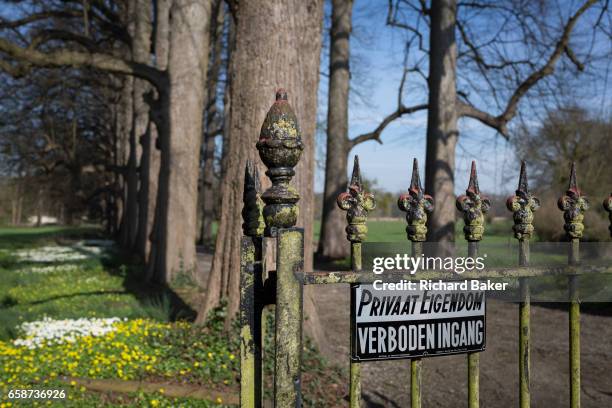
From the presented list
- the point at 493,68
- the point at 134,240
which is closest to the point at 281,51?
the point at 493,68

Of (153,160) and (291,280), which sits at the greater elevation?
(153,160)

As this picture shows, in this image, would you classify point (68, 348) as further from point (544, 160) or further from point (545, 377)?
point (544, 160)

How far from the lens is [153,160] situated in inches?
536

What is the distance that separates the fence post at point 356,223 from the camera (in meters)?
2.25

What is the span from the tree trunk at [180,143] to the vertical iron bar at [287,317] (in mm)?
8712

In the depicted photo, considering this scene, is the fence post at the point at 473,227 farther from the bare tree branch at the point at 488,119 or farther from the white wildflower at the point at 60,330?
the bare tree branch at the point at 488,119

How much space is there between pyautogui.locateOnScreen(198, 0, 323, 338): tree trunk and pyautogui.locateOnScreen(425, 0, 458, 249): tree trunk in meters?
5.29

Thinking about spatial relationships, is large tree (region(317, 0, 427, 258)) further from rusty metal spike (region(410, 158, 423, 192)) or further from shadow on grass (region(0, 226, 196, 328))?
rusty metal spike (region(410, 158, 423, 192))

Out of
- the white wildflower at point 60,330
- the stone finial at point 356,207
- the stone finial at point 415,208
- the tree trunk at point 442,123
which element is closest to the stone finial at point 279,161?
the stone finial at point 356,207

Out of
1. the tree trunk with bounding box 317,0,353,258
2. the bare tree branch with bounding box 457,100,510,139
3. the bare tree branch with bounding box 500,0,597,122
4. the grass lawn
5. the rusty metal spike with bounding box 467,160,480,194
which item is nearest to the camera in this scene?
the rusty metal spike with bounding box 467,160,480,194

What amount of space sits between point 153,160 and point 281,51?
9043mm

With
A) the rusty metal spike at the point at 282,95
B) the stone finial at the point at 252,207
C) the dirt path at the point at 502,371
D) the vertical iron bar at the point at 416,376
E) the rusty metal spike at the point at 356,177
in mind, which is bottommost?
the dirt path at the point at 502,371

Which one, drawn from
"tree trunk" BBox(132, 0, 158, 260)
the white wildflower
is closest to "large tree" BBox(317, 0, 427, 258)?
"tree trunk" BBox(132, 0, 158, 260)

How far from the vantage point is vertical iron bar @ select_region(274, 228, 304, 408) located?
2.08 meters
